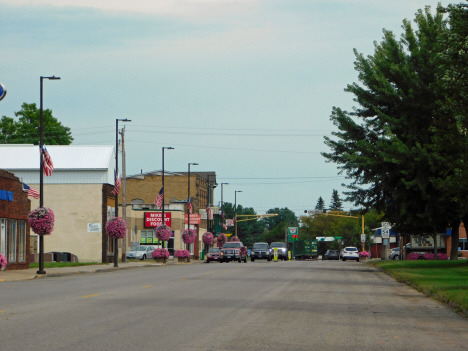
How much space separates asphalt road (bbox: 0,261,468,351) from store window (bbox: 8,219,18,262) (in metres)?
18.5

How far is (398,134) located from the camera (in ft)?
114

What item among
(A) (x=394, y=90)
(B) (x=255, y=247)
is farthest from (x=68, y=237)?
(A) (x=394, y=90)

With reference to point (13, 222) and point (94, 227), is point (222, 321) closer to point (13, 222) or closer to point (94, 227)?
point (13, 222)

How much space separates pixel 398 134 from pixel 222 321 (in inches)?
965

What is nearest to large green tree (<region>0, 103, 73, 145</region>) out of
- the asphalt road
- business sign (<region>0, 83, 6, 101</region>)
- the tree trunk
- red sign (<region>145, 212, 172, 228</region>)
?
red sign (<region>145, 212, 172, 228</region>)

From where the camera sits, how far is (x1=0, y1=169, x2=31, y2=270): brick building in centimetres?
3616

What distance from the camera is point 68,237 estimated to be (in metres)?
55.5

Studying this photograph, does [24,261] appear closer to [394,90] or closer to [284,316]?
[394,90]

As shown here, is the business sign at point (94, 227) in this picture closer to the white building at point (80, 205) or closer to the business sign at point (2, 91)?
the white building at point (80, 205)

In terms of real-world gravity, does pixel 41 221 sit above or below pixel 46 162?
below

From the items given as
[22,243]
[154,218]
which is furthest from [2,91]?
[154,218]

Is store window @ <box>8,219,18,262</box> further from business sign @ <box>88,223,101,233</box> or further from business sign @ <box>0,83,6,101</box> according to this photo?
business sign @ <box>88,223,101,233</box>

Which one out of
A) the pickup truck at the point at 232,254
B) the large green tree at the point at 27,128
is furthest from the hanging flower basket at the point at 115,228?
the large green tree at the point at 27,128

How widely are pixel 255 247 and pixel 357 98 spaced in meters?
36.6
